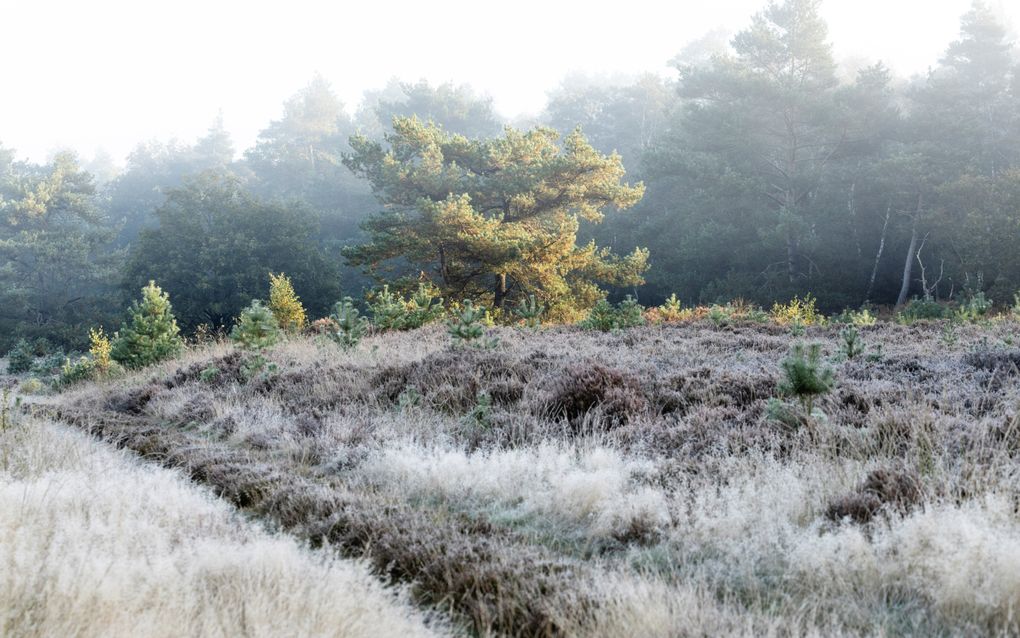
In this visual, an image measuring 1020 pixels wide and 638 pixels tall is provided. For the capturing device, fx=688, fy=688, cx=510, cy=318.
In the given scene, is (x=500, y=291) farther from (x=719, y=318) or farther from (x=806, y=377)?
(x=806, y=377)

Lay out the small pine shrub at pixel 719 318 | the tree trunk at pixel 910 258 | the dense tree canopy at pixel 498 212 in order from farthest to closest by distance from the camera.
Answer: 1. the tree trunk at pixel 910 258
2. the dense tree canopy at pixel 498 212
3. the small pine shrub at pixel 719 318

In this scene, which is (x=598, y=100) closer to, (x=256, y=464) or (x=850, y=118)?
(x=850, y=118)

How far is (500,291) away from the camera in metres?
25.1

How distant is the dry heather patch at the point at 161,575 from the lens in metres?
2.65

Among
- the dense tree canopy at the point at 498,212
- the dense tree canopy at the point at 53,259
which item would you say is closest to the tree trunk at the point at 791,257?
the dense tree canopy at the point at 498,212

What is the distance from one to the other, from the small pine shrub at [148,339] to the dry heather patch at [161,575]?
472 inches

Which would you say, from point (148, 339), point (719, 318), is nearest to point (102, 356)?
point (148, 339)

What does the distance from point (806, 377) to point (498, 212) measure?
2181 cm

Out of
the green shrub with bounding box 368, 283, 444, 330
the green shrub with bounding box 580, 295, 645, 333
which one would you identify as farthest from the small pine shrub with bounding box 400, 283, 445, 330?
the green shrub with bounding box 580, 295, 645, 333

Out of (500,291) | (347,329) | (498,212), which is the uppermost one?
(498,212)

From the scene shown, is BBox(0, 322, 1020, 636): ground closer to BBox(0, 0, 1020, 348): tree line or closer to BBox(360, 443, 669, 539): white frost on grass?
BBox(360, 443, 669, 539): white frost on grass

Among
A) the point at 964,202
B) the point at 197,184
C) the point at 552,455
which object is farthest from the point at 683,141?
the point at 552,455

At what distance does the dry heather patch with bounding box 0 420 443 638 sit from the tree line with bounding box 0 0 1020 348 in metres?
17.9

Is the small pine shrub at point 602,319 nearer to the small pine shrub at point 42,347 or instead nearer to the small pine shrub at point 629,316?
the small pine shrub at point 629,316
